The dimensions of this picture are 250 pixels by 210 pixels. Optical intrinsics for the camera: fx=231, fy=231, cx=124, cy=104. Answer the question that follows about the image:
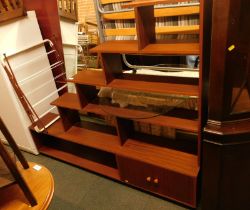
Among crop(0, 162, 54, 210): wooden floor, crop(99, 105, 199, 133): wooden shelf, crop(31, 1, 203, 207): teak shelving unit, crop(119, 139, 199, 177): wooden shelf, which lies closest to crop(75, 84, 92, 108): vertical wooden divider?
crop(31, 1, 203, 207): teak shelving unit

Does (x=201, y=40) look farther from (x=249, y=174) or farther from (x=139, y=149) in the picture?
(x=139, y=149)

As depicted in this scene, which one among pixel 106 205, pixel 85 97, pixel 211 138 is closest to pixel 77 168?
pixel 106 205

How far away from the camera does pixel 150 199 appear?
173 centimetres

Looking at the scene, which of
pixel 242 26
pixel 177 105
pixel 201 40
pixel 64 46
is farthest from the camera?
pixel 64 46

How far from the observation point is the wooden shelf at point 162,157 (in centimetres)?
149

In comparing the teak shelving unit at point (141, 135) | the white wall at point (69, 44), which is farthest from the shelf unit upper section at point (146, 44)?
the white wall at point (69, 44)

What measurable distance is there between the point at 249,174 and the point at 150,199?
0.78m

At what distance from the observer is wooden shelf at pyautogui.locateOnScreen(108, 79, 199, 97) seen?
53.0 inches

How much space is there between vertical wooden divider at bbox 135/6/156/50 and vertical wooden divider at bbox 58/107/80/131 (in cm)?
103

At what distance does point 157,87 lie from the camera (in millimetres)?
1451

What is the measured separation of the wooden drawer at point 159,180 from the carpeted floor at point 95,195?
0.28ft

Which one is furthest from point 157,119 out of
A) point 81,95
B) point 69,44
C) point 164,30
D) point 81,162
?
point 69,44

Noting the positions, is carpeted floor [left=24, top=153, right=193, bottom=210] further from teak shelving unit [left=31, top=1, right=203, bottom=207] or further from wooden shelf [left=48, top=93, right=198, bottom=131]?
wooden shelf [left=48, top=93, right=198, bottom=131]

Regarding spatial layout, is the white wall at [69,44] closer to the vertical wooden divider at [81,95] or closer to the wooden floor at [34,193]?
the vertical wooden divider at [81,95]
